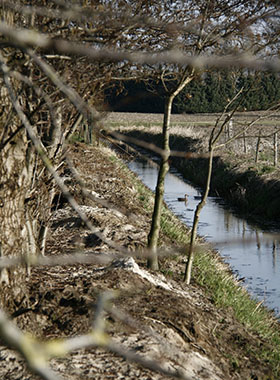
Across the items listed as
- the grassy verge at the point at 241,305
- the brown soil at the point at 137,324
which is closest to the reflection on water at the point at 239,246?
the grassy verge at the point at 241,305

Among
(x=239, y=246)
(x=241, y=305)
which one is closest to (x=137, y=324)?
(x=239, y=246)

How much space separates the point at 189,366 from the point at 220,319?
1.70 meters

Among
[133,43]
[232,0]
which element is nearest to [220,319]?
[133,43]

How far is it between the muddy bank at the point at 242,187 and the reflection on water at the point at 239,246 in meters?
0.48

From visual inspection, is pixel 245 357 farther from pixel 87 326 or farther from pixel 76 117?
pixel 76 117

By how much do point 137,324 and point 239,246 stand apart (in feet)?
8.11

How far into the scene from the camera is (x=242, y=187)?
54.6 ft

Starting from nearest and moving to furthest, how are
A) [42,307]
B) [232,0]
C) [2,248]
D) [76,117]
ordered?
1. [2,248]
2. [42,307]
3. [76,117]
4. [232,0]

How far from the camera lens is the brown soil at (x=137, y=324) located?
Result: 3.83 metres

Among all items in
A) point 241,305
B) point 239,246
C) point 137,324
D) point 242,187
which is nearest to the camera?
point 137,324

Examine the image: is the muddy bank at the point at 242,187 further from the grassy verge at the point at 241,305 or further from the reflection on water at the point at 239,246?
the grassy verge at the point at 241,305

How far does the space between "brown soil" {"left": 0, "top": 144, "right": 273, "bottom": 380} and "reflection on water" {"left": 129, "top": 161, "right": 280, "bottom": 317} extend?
0.81 meters

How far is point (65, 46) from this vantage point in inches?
61.8

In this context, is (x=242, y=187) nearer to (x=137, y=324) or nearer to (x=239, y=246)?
(x=239, y=246)
